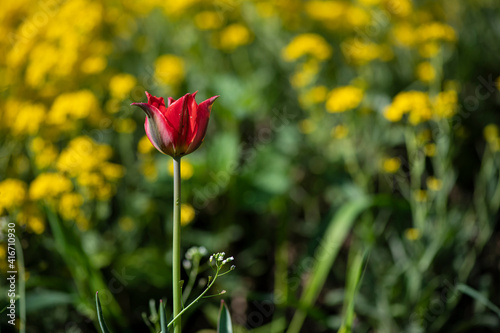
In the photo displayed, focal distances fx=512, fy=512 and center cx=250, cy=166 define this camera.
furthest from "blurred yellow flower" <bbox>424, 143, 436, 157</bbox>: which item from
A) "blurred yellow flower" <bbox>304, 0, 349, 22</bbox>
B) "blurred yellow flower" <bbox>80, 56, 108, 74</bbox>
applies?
"blurred yellow flower" <bbox>80, 56, 108, 74</bbox>

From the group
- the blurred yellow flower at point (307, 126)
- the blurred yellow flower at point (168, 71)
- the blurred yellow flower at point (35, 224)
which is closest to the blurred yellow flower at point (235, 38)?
the blurred yellow flower at point (168, 71)

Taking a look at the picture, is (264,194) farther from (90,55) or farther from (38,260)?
(90,55)

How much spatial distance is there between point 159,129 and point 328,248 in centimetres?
101

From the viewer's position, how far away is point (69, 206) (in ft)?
5.05

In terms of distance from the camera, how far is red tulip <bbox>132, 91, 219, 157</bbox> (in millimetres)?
740

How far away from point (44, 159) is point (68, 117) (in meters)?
0.27

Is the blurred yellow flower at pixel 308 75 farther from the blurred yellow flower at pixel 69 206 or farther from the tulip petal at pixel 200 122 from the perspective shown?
the tulip petal at pixel 200 122

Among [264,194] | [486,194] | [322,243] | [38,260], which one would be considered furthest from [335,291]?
[38,260]

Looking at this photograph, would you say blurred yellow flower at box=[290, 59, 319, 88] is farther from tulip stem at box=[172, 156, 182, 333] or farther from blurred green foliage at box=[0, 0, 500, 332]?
tulip stem at box=[172, 156, 182, 333]

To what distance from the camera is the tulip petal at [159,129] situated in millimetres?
735

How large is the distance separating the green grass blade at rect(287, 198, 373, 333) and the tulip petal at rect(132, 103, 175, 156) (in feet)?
2.42

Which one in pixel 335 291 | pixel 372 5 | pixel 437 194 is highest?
pixel 372 5

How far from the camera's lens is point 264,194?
6.18 ft

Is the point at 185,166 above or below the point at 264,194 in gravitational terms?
above
